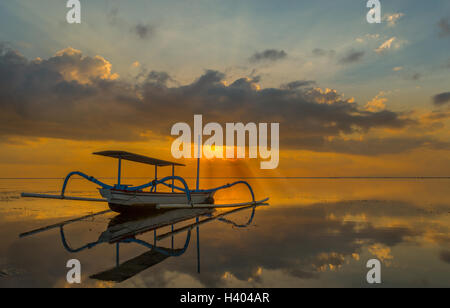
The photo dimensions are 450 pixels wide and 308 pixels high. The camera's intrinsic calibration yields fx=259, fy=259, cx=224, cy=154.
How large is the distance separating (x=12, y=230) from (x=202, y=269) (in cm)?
1428

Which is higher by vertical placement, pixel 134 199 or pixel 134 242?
pixel 134 199

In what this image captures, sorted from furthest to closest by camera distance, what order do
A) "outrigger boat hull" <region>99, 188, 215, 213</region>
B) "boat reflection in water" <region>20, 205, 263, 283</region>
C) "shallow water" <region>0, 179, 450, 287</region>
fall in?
"outrigger boat hull" <region>99, 188, 215, 213</region> → "boat reflection in water" <region>20, 205, 263, 283</region> → "shallow water" <region>0, 179, 450, 287</region>

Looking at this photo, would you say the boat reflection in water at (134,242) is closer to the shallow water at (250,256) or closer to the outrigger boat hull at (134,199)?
the shallow water at (250,256)

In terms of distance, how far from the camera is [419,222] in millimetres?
20359

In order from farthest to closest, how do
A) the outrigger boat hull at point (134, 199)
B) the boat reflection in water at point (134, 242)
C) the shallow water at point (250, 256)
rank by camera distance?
the outrigger boat hull at point (134, 199)
the boat reflection in water at point (134, 242)
the shallow water at point (250, 256)

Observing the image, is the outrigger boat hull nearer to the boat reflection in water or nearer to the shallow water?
the boat reflection in water

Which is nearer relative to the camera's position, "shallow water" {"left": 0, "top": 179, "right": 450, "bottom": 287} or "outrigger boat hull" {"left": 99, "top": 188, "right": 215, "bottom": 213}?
"shallow water" {"left": 0, "top": 179, "right": 450, "bottom": 287}

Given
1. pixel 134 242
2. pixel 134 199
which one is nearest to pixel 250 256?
pixel 134 242

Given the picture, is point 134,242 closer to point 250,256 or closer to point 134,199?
point 250,256

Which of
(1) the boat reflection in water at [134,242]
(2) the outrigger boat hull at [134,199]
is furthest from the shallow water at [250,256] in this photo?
(2) the outrigger boat hull at [134,199]

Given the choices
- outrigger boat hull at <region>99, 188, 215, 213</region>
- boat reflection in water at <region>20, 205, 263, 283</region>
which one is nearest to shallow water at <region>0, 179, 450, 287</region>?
boat reflection in water at <region>20, 205, 263, 283</region>

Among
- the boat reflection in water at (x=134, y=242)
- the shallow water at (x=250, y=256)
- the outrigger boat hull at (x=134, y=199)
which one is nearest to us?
the shallow water at (x=250, y=256)

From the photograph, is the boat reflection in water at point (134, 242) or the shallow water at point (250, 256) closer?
the shallow water at point (250, 256)

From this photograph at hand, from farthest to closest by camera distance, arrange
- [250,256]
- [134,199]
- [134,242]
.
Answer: [134,199]
[134,242]
[250,256]
